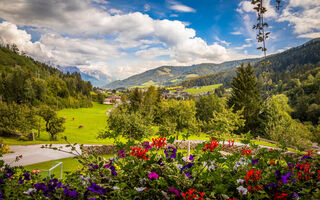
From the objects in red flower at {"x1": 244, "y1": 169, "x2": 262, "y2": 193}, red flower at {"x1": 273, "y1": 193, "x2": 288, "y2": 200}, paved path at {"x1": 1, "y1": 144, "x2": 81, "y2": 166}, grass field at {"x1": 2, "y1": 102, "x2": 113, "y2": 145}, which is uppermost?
red flower at {"x1": 244, "y1": 169, "x2": 262, "y2": 193}

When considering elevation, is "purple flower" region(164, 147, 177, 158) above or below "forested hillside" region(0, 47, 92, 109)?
below

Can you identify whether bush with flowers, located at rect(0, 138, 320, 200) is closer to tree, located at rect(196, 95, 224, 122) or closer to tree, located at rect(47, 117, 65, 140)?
tree, located at rect(47, 117, 65, 140)

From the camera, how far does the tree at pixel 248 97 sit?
32.0 m

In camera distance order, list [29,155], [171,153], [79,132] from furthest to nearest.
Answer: [79,132] < [29,155] < [171,153]

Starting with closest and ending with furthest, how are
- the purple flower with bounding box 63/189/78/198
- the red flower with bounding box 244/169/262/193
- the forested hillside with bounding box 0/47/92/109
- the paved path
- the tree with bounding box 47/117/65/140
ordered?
1. the purple flower with bounding box 63/189/78/198
2. the red flower with bounding box 244/169/262/193
3. the paved path
4. the tree with bounding box 47/117/65/140
5. the forested hillside with bounding box 0/47/92/109

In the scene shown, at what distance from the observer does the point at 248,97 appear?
1264 inches

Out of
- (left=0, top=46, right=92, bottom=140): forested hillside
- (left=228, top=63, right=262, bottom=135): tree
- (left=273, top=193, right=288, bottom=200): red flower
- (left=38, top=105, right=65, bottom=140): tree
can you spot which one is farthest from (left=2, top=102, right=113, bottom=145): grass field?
(left=228, top=63, right=262, bottom=135): tree

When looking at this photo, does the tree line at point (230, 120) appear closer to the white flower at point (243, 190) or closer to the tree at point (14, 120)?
the tree at point (14, 120)

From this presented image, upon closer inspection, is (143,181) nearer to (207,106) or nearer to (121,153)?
(121,153)

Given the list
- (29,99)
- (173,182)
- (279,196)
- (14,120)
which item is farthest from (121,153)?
(29,99)

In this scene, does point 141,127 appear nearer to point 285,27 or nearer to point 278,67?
point 285,27

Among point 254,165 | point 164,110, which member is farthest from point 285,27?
point 164,110

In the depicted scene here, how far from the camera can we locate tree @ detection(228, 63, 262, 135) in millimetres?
31995

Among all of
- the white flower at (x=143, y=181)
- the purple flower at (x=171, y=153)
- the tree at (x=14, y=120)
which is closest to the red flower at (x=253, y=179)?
the purple flower at (x=171, y=153)
